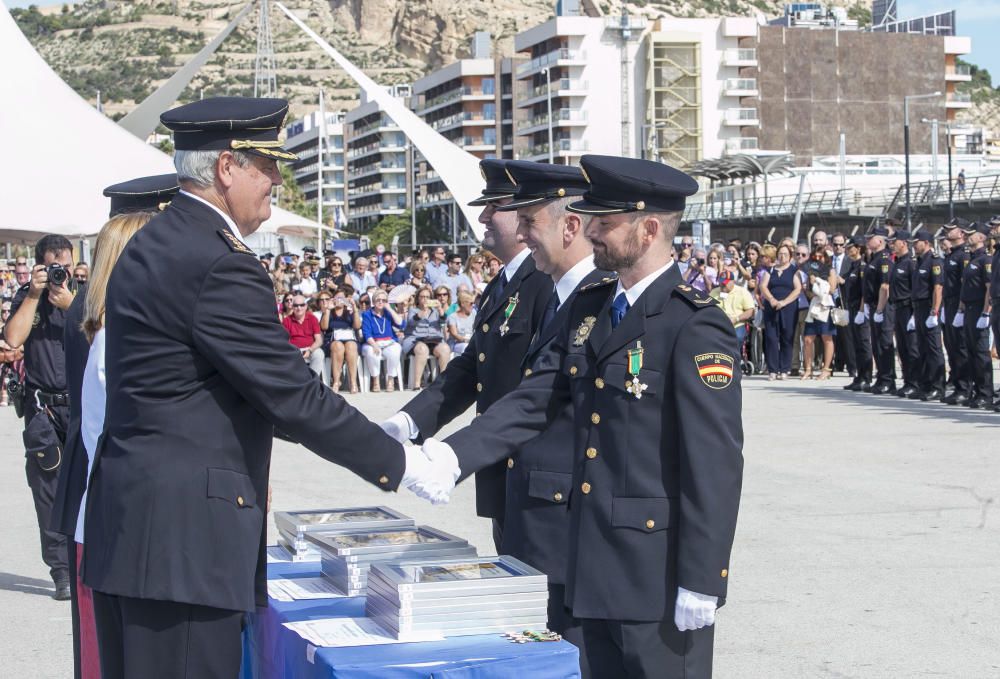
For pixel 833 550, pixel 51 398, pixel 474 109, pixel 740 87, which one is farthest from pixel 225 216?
pixel 474 109

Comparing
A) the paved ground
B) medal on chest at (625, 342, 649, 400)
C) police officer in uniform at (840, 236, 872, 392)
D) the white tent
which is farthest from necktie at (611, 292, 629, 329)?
the white tent

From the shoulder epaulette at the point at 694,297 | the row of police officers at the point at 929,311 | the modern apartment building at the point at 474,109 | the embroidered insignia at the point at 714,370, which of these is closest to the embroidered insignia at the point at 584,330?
the shoulder epaulette at the point at 694,297

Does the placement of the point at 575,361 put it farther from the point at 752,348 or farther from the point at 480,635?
the point at 752,348

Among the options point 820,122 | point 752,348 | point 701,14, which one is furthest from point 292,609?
point 701,14

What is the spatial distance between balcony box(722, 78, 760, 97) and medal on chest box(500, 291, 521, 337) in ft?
333

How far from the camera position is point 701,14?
639 ft

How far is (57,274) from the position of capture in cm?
709

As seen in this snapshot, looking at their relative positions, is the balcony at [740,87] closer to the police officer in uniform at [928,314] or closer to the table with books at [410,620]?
the police officer in uniform at [928,314]

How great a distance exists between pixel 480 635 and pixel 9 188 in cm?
1894

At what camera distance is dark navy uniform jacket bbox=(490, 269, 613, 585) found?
425 cm

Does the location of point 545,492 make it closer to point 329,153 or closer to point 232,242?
point 232,242

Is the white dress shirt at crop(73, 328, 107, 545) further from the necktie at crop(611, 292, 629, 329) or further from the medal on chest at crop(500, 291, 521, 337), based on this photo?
the necktie at crop(611, 292, 629, 329)

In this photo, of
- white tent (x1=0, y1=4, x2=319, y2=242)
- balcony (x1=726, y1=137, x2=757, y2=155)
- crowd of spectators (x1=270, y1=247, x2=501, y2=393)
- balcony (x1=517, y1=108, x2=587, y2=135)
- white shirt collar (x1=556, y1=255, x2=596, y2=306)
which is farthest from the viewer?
balcony (x1=726, y1=137, x2=757, y2=155)

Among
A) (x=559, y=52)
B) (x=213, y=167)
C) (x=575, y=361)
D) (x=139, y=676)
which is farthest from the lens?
(x=559, y=52)
